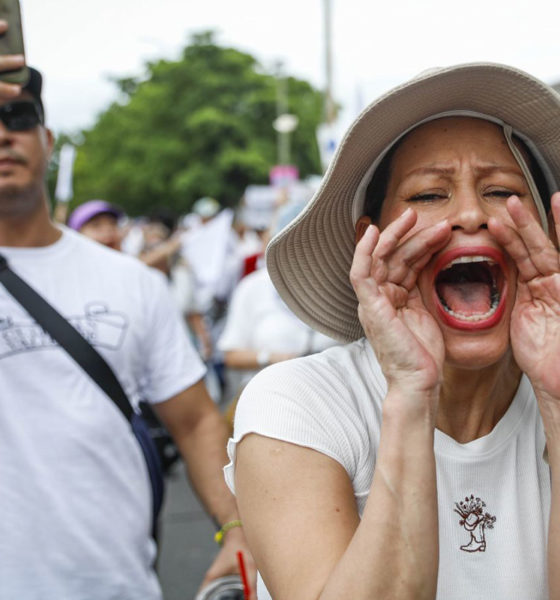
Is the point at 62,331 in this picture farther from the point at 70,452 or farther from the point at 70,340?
the point at 70,452

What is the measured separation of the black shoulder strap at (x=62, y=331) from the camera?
2.61m

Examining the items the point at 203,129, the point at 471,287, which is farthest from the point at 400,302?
the point at 203,129

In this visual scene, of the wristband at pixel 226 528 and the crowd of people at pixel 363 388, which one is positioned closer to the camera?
the crowd of people at pixel 363 388

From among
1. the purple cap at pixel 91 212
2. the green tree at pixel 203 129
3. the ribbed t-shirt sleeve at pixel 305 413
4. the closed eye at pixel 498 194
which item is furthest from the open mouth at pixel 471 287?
the green tree at pixel 203 129

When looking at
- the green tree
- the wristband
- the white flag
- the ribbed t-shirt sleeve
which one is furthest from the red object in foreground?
the green tree

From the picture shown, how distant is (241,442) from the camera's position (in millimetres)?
1798

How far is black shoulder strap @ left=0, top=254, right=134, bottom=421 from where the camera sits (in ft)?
8.57

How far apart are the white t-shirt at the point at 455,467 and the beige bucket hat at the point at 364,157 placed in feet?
1.06

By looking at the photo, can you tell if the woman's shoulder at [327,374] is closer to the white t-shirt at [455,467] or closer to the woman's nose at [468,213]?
the white t-shirt at [455,467]

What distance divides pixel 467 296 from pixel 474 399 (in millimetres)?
243

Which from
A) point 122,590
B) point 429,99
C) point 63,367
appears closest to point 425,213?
point 429,99

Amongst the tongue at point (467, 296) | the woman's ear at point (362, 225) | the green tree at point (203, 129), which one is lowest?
the green tree at point (203, 129)

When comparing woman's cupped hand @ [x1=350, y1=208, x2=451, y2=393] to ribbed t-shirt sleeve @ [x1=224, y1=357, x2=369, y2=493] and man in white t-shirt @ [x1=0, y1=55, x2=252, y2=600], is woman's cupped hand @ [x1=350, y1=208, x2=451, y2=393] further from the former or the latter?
man in white t-shirt @ [x1=0, y1=55, x2=252, y2=600]

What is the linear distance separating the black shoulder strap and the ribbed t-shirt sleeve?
911 millimetres
